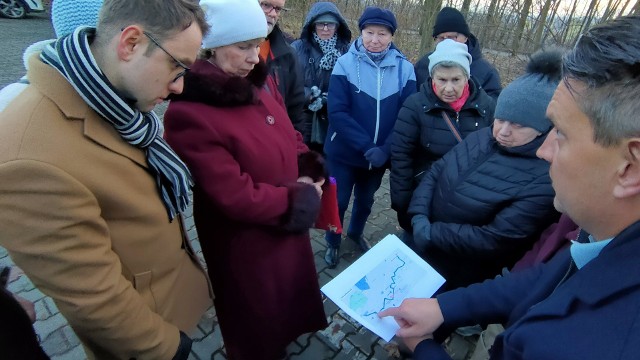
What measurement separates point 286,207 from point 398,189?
1.17 metres

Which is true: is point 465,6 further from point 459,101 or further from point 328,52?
point 459,101

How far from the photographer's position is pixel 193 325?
1.68 meters

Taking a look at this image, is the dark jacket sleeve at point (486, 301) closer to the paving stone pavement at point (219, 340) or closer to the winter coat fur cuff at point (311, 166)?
the winter coat fur cuff at point (311, 166)

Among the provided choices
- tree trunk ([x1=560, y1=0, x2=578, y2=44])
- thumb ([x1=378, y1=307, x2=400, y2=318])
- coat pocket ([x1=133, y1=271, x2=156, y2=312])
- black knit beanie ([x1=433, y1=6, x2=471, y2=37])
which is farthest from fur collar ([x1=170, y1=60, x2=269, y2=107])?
tree trunk ([x1=560, y1=0, x2=578, y2=44])

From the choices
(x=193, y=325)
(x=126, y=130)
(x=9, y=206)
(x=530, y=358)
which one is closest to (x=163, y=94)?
(x=126, y=130)

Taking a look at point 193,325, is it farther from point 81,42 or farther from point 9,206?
point 81,42

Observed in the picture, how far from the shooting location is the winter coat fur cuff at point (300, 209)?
160 centimetres

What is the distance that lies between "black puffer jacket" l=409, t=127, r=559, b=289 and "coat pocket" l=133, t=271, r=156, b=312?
1392 mm

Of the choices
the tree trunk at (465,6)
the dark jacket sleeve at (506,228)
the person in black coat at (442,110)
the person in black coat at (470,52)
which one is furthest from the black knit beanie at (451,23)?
the tree trunk at (465,6)

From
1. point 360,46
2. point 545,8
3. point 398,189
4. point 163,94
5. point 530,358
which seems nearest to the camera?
point 530,358

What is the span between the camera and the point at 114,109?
106cm

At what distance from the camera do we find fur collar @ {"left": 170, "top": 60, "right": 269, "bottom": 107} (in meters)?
1.38

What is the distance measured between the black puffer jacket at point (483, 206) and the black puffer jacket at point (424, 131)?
0.31 meters

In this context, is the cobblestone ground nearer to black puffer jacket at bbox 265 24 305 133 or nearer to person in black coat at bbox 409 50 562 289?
person in black coat at bbox 409 50 562 289
